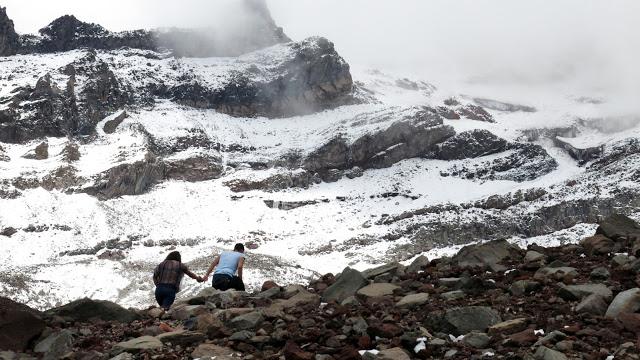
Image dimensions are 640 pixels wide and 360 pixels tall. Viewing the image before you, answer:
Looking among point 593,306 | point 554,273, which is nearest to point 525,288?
point 554,273

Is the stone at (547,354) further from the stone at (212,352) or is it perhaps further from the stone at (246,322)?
the stone at (246,322)

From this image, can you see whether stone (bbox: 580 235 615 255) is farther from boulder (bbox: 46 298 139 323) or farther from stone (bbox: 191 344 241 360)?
boulder (bbox: 46 298 139 323)

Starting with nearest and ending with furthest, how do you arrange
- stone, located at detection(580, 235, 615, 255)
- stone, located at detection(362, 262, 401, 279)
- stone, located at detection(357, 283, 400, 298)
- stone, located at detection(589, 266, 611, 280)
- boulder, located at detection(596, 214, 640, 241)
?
stone, located at detection(589, 266, 611, 280) → stone, located at detection(357, 283, 400, 298) → stone, located at detection(580, 235, 615, 255) → boulder, located at detection(596, 214, 640, 241) → stone, located at detection(362, 262, 401, 279)

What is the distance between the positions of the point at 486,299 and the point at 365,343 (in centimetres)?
283

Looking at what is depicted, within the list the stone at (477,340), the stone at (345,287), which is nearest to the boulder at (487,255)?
the stone at (345,287)

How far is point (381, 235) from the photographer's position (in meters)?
182

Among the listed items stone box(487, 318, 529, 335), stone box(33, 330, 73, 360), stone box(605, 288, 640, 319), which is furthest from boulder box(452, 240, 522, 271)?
stone box(33, 330, 73, 360)

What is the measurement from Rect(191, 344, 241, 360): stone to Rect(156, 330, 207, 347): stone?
496 mm

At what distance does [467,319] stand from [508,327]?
69cm

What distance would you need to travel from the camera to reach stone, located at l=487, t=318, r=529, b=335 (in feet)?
29.5

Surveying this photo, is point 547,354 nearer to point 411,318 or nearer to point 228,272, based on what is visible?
point 411,318

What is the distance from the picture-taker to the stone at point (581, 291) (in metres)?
10.0

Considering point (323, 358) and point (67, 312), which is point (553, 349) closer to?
point (323, 358)

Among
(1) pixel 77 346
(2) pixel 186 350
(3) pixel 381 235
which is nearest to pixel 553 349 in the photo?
(2) pixel 186 350
